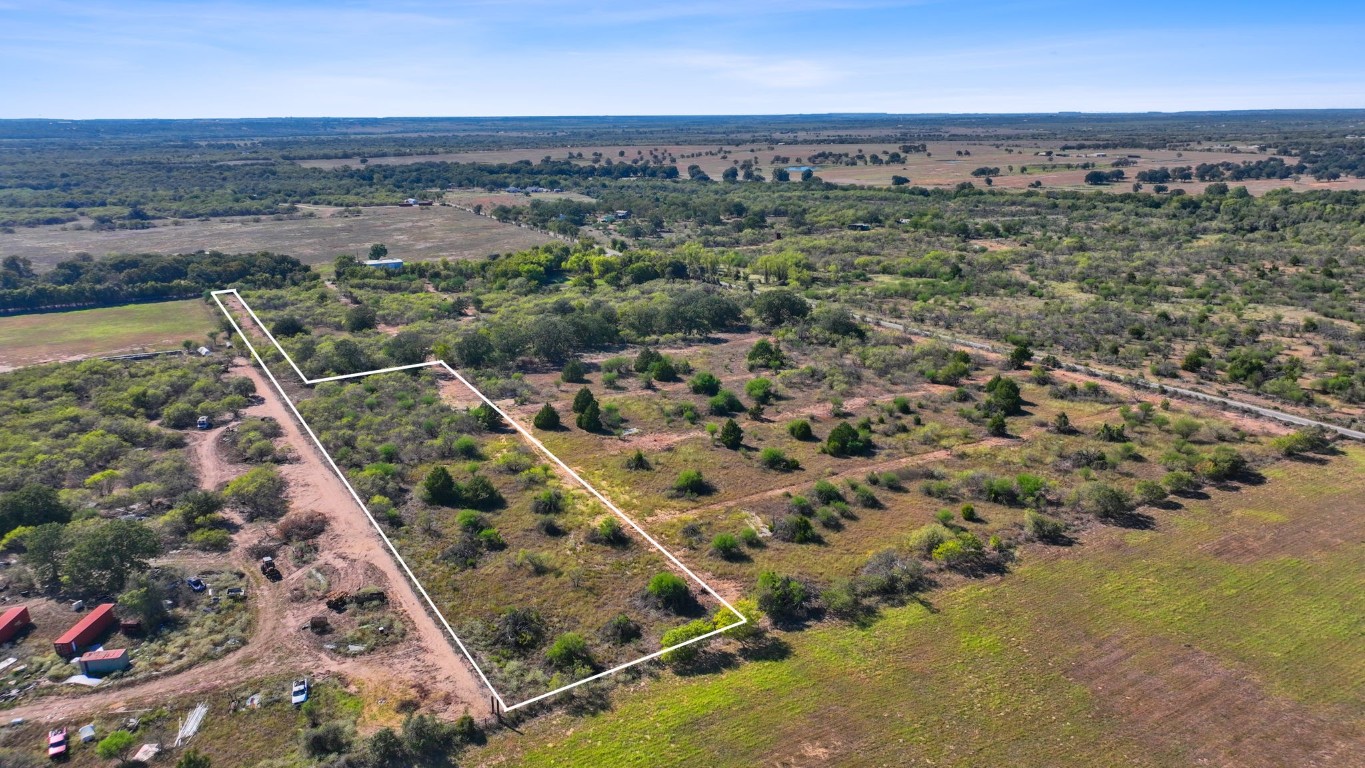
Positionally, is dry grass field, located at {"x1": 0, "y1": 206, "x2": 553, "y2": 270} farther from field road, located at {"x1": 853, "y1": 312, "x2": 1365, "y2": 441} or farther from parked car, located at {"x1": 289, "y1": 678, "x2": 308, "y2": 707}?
parked car, located at {"x1": 289, "y1": 678, "x2": 308, "y2": 707}

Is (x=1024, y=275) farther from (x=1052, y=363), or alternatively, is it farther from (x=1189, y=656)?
(x=1189, y=656)

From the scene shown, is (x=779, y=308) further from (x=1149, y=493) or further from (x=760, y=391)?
(x=1149, y=493)

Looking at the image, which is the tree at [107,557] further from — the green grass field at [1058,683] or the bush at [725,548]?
the bush at [725,548]

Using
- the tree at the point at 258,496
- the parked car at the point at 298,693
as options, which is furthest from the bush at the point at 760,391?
the parked car at the point at 298,693

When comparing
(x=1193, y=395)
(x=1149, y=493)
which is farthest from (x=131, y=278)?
(x=1193, y=395)

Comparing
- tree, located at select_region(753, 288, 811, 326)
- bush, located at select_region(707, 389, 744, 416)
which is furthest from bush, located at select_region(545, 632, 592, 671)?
tree, located at select_region(753, 288, 811, 326)
